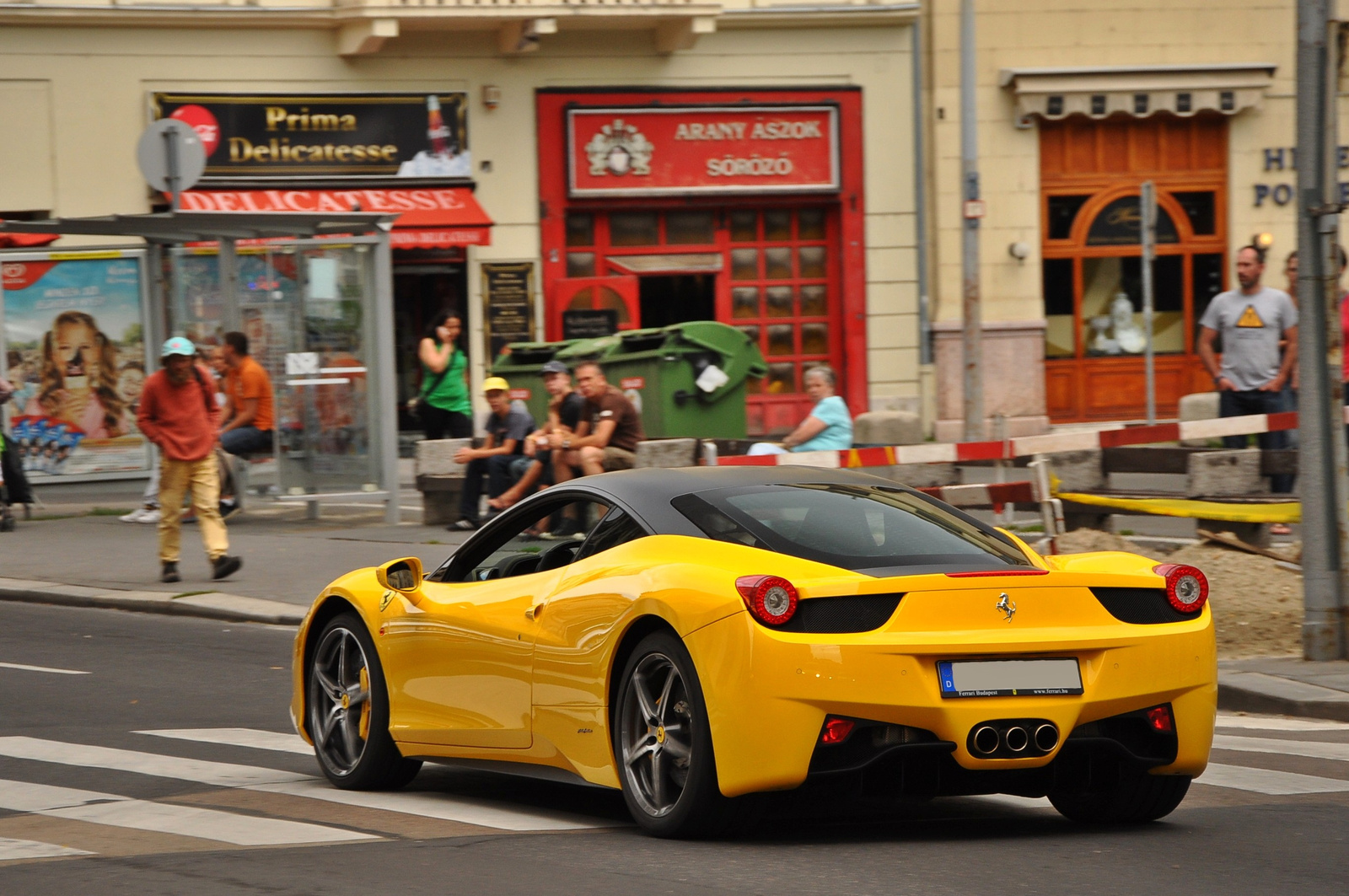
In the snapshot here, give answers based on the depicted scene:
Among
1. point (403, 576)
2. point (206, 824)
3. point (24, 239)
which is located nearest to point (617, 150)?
point (24, 239)

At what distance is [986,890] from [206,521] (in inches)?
383

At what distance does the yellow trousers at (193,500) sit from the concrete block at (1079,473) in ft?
19.6

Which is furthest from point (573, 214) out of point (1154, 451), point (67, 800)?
point (67, 800)

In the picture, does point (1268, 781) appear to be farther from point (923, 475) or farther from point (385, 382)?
point (385, 382)

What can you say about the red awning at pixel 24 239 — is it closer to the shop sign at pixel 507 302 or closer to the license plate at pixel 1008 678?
the shop sign at pixel 507 302

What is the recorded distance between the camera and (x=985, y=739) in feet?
17.7

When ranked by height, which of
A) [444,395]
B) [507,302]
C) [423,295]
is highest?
[423,295]

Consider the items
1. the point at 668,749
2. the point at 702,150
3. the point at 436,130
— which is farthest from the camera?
the point at 702,150

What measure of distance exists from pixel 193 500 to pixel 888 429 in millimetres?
8959

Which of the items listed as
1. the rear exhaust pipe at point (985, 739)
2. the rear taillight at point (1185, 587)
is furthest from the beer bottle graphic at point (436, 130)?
the rear exhaust pipe at point (985, 739)

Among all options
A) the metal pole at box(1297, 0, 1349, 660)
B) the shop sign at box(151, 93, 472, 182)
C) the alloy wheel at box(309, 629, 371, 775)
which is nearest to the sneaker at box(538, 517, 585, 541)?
the alloy wheel at box(309, 629, 371, 775)

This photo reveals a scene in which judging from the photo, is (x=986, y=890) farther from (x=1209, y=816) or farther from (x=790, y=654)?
(x=1209, y=816)

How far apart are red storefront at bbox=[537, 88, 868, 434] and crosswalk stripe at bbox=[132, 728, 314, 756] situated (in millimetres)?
15393

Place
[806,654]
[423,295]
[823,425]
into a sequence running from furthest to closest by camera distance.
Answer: [423,295], [823,425], [806,654]
